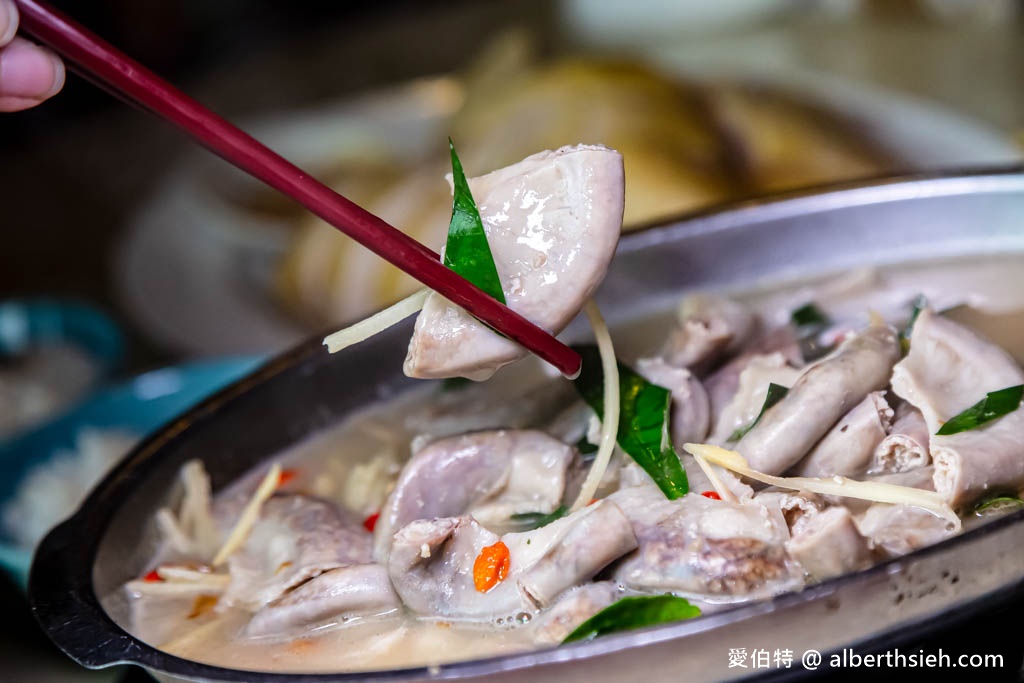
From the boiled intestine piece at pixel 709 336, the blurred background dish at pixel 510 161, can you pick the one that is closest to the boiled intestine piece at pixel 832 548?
the boiled intestine piece at pixel 709 336

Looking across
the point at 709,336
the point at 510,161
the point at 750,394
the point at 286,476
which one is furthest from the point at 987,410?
the point at 510,161

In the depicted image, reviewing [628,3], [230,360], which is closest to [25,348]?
[230,360]

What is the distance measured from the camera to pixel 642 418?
56.6 inches

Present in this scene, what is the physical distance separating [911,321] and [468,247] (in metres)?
0.80

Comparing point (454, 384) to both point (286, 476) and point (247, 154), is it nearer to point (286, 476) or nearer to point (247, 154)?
point (286, 476)

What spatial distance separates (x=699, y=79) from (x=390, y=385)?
246 cm

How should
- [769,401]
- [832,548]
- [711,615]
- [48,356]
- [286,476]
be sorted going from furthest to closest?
[48,356] < [286,476] < [769,401] < [832,548] < [711,615]

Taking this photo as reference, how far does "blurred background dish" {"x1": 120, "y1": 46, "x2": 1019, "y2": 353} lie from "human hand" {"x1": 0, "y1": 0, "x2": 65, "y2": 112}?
57.3 inches

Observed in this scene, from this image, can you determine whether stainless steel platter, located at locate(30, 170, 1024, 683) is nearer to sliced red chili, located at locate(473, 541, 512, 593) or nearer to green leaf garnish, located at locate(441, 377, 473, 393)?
green leaf garnish, located at locate(441, 377, 473, 393)

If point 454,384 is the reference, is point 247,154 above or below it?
above

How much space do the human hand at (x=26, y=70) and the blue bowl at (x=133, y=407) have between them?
1.20 meters

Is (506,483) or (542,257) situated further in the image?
(506,483)

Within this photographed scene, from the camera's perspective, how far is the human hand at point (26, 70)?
3.92ft

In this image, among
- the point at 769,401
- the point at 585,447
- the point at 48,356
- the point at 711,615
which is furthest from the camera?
the point at 48,356
